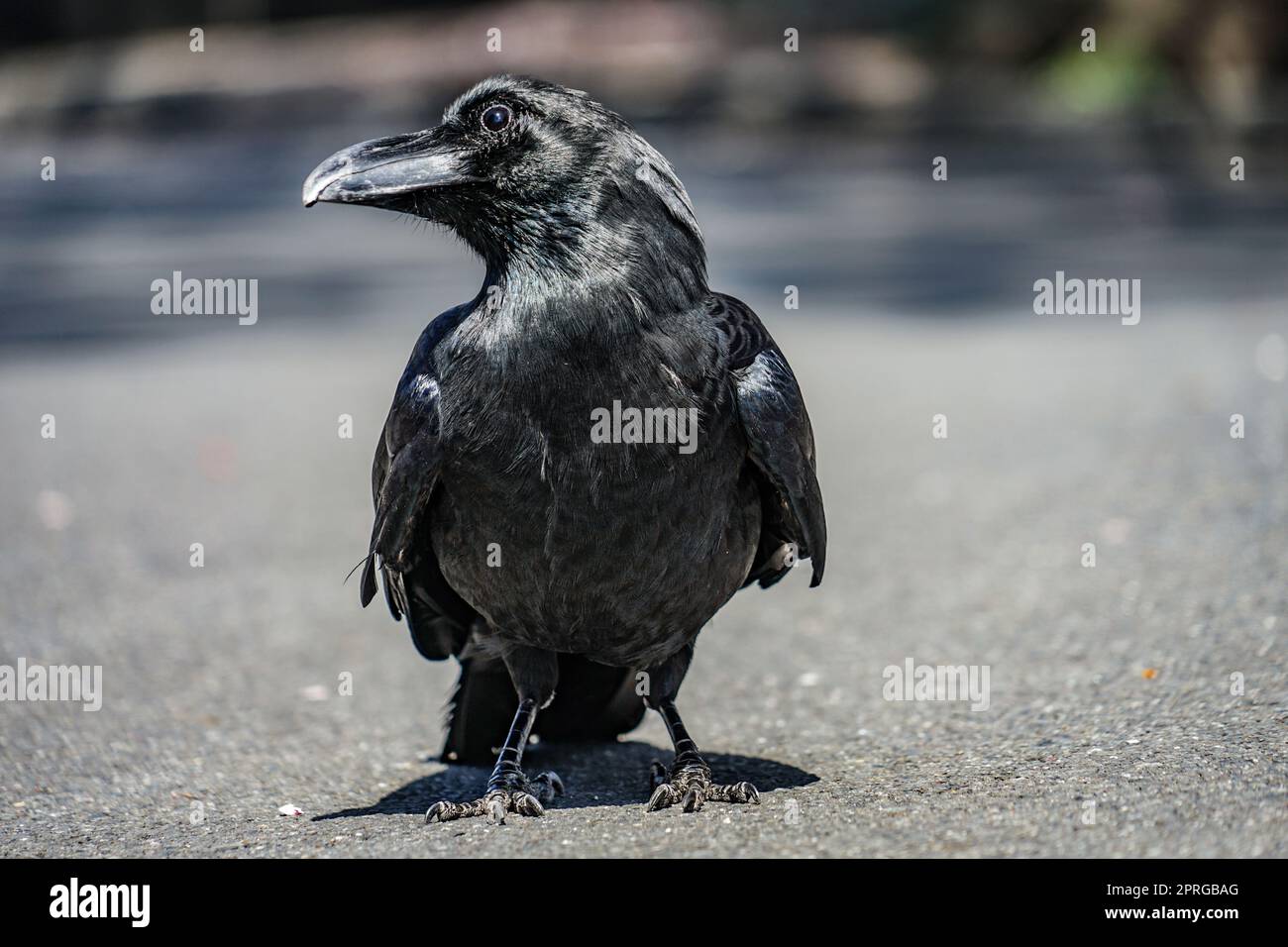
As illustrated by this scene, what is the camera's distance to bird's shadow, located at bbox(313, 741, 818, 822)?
4.89 meters

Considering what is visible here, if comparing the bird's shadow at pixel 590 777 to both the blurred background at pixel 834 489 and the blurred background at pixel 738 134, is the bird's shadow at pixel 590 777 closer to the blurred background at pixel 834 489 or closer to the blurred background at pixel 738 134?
the blurred background at pixel 834 489

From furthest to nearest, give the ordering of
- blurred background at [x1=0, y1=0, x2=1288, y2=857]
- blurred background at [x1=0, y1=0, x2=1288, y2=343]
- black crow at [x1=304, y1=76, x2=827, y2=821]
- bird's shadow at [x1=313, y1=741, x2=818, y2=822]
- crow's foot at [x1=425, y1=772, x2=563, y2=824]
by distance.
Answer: blurred background at [x1=0, y1=0, x2=1288, y2=343]
bird's shadow at [x1=313, y1=741, x2=818, y2=822]
blurred background at [x1=0, y1=0, x2=1288, y2=857]
crow's foot at [x1=425, y1=772, x2=563, y2=824]
black crow at [x1=304, y1=76, x2=827, y2=821]

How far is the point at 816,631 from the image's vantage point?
692 cm

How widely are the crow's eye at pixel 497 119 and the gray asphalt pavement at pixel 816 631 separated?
1.92m

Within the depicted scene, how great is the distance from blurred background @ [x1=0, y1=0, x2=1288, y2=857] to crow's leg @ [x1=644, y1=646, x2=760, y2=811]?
19 cm

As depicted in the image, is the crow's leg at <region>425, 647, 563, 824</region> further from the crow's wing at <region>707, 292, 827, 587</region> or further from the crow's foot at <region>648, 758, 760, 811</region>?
the crow's wing at <region>707, 292, 827, 587</region>

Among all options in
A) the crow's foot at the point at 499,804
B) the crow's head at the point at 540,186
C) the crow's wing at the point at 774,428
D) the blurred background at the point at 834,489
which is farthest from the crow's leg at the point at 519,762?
the crow's head at the point at 540,186

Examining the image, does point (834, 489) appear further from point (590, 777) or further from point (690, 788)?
point (690, 788)

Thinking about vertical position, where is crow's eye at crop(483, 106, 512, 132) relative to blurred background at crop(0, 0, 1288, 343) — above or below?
below

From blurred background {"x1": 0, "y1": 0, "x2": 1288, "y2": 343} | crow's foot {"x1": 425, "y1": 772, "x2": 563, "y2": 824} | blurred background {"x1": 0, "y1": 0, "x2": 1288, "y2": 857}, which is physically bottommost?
crow's foot {"x1": 425, "y1": 772, "x2": 563, "y2": 824}

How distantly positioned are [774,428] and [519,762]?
4.10 feet

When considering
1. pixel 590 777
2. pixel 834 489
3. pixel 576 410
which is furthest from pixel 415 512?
pixel 834 489

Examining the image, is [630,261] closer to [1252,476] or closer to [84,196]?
[1252,476]

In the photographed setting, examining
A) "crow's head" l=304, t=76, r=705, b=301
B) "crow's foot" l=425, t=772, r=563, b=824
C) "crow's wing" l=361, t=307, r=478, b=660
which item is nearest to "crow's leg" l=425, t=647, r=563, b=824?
"crow's foot" l=425, t=772, r=563, b=824
